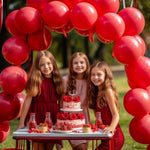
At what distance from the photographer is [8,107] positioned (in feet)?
16.4

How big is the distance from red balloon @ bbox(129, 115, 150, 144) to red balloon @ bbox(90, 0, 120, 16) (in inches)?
56.9

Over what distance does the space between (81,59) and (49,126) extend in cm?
102

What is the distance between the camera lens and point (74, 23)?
459cm

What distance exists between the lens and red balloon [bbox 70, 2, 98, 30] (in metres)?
4.51

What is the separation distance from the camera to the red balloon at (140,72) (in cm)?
473

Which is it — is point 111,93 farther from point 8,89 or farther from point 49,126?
point 8,89

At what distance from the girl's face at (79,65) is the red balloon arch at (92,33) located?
0.34 m

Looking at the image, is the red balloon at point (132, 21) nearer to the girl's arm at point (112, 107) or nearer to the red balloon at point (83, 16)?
the red balloon at point (83, 16)

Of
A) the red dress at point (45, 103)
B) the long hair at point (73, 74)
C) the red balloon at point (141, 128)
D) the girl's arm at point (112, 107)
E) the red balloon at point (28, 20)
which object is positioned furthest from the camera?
the long hair at point (73, 74)

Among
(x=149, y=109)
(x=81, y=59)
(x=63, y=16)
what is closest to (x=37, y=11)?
(x=63, y=16)

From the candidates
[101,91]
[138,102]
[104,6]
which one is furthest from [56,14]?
[138,102]

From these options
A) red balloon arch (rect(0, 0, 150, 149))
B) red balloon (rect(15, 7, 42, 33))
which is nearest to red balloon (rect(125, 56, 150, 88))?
red balloon arch (rect(0, 0, 150, 149))

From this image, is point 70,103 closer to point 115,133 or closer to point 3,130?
point 115,133

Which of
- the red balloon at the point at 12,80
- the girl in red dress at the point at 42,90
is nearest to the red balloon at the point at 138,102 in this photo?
the girl in red dress at the point at 42,90
